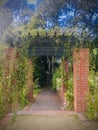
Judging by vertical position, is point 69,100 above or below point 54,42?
below

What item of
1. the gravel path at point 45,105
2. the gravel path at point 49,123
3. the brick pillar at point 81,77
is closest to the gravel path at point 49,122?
the gravel path at point 49,123

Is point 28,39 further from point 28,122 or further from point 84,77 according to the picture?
point 28,122

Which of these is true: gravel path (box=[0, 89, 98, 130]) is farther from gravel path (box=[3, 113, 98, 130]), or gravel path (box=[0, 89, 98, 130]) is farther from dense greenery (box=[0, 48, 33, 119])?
dense greenery (box=[0, 48, 33, 119])

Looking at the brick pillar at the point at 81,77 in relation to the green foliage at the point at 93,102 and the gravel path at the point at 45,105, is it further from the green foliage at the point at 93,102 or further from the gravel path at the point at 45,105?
the gravel path at the point at 45,105

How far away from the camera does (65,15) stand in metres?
32.2

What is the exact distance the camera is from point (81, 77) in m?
13.0

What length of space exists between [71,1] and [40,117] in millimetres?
20536

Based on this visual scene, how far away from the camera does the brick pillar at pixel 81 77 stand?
12.8 metres

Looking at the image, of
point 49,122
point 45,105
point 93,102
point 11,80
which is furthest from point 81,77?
point 45,105

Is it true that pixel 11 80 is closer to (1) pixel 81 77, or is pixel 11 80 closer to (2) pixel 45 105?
(1) pixel 81 77

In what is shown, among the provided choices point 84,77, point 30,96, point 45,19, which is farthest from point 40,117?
point 45,19

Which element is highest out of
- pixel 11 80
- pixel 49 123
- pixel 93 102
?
pixel 11 80

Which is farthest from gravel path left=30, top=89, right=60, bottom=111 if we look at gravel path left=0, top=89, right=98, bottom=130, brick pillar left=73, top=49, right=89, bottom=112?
gravel path left=0, top=89, right=98, bottom=130

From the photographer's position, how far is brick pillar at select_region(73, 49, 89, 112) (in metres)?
12.8
